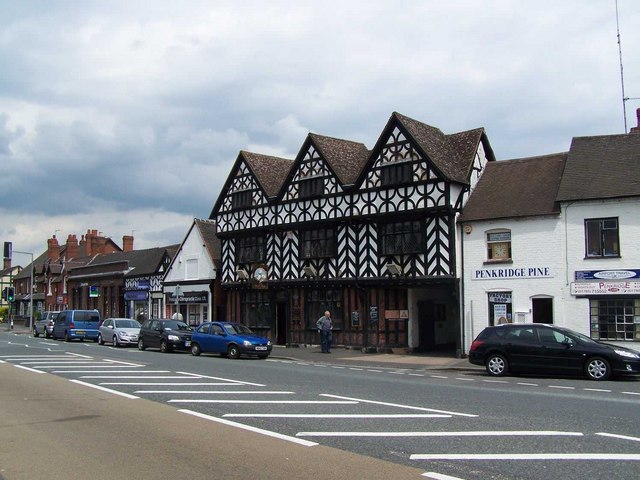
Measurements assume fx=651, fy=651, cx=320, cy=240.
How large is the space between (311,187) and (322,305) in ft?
18.5

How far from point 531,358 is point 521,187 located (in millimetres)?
9597

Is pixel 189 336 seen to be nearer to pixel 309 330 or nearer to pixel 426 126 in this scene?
pixel 309 330

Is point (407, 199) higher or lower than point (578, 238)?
higher

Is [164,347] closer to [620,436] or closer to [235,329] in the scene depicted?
[235,329]

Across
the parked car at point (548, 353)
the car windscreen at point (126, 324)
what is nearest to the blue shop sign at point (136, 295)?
the car windscreen at point (126, 324)

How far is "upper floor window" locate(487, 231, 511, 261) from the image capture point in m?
24.9

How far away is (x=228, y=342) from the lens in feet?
83.2

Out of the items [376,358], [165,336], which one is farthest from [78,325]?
[376,358]

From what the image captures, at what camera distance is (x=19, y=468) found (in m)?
7.46

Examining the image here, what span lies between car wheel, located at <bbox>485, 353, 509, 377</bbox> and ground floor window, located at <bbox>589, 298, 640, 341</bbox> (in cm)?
560

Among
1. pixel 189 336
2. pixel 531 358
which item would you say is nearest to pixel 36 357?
pixel 189 336

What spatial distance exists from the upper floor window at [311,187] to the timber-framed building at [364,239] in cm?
5

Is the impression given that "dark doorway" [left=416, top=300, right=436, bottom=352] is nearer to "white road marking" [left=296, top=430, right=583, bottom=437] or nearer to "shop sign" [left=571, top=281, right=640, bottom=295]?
"shop sign" [left=571, top=281, right=640, bottom=295]

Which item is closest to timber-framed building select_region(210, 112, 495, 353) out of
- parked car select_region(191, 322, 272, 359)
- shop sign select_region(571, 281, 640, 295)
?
shop sign select_region(571, 281, 640, 295)
